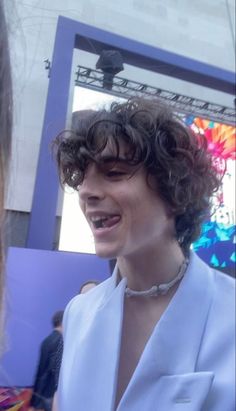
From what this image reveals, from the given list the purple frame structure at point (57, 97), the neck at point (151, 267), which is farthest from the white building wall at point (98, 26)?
the neck at point (151, 267)

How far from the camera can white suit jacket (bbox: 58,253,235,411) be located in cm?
32

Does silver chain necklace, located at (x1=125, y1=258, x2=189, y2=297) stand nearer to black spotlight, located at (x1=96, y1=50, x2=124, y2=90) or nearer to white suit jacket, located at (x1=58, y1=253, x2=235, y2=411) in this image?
white suit jacket, located at (x1=58, y1=253, x2=235, y2=411)

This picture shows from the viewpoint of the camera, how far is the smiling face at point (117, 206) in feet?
1.09

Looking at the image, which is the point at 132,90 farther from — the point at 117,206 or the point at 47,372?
the point at 47,372

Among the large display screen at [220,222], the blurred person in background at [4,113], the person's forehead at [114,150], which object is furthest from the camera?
the large display screen at [220,222]

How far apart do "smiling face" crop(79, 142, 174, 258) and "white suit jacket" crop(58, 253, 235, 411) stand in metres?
0.06

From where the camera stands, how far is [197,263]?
1.24 feet

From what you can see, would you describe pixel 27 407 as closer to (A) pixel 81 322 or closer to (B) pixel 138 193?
(A) pixel 81 322

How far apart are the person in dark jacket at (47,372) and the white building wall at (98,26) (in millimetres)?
126


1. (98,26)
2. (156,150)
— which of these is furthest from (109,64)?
(156,150)

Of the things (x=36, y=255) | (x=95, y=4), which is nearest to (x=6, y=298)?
Result: (x=36, y=255)

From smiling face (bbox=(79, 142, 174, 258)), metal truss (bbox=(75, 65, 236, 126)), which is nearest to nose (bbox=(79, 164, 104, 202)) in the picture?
smiling face (bbox=(79, 142, 174, 258))

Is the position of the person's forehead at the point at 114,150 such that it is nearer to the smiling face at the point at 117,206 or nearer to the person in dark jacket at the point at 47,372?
the smiling face at the point at 117,206

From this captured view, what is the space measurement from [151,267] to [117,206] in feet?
0.23
